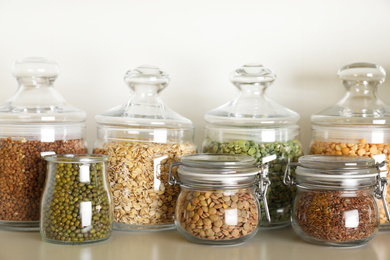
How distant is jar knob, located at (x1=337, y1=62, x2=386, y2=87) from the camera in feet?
4.33

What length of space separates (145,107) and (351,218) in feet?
1.68

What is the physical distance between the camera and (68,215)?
Result: 44.2 inches

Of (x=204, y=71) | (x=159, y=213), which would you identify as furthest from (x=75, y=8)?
(x=159, y=213)

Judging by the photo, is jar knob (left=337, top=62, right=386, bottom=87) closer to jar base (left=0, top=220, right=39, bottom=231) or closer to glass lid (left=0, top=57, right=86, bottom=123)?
glass lid (left=0, top=57, right=86, bottom=123)

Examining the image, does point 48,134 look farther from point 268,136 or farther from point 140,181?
point 268,136

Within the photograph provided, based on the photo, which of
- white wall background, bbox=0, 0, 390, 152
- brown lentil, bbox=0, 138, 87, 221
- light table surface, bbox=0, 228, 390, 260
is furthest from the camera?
white wall background, bbox=0, 0, 390, 152

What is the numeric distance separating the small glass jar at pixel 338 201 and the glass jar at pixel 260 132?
0.36 ft

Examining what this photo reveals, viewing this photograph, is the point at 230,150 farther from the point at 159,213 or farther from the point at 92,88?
the point at 92,88

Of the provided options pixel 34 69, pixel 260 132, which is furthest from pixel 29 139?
pixel 260 132

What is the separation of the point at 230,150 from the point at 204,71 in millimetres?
329

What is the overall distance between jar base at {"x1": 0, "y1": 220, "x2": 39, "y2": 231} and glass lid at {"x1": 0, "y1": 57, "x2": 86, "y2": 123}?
221 millimetres

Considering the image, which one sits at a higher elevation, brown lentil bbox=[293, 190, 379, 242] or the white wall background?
the white wall background

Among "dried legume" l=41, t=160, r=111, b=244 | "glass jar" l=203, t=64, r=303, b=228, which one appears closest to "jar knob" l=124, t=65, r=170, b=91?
"glass jar" l=203, t=64, r=303, b=228

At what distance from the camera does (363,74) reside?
132 centimetres
